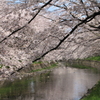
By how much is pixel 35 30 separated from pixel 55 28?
128 centimetres

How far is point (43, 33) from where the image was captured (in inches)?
259

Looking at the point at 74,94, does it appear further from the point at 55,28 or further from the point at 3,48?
the point at 3,48

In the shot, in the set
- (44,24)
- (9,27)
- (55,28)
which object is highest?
(9,27)

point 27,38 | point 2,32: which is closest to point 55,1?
point 27,38

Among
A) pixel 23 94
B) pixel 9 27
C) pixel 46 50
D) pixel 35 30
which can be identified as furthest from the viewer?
pixel 23 94

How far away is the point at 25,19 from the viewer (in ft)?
20.4

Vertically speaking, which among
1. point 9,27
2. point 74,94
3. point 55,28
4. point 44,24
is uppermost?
point 9,27

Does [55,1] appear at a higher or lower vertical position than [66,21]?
higher

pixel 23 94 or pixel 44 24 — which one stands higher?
pixel 44 24

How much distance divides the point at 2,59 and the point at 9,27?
1129 mm

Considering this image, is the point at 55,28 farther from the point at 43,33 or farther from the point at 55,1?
the point at 55,1

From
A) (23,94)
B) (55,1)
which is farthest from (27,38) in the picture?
(23,94)

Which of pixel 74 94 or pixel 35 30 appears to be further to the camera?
pixel 74 94

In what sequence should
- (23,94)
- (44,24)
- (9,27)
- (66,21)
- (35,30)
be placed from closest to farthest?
(9,27), (66,21), (35,30), (44,24), (23,94)
